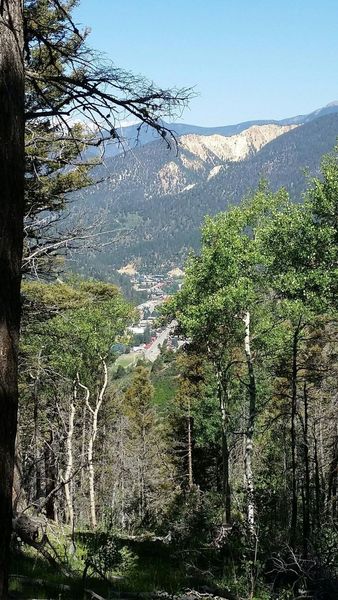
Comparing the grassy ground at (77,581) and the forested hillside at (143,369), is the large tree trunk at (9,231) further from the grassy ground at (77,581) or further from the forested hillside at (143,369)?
the grassy ground at (77,581)

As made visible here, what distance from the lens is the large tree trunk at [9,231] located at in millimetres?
2006

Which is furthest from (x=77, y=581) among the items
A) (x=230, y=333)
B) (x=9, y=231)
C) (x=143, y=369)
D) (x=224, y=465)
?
(x=143, y=369)

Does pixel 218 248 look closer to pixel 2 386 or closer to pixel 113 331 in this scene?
pixel 113 331

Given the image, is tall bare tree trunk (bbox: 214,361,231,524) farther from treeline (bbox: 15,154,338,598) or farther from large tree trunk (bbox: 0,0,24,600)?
large tree trunk (bbox: 0,0,24,600)

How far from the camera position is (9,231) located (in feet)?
6.95

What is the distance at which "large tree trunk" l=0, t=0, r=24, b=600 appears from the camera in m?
2.01

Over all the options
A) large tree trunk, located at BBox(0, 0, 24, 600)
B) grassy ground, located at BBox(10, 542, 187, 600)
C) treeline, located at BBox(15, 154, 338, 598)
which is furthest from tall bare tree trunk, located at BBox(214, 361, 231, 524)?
large tree trunk, located at BBox(0, 0, 24, 600)

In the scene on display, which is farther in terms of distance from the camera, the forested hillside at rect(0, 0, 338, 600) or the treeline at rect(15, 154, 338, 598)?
the treeline at rect(15, 154, 338, 598)

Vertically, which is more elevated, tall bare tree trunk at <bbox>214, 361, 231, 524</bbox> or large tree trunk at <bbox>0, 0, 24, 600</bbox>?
large tree trunk at <bbox>0, 0, 24, 600</bbox>

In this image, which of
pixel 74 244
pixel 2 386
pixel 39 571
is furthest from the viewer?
pixel 74 244

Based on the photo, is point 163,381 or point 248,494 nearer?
point 248,494

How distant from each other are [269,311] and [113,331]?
5.56 metres

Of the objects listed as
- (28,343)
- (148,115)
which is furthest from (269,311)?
(148,115)

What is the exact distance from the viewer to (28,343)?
1484cm
